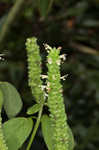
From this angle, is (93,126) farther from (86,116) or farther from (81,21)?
(81,21)

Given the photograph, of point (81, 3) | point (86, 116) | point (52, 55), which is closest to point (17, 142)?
point (52, 55)

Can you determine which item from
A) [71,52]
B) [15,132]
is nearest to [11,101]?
[15,132]

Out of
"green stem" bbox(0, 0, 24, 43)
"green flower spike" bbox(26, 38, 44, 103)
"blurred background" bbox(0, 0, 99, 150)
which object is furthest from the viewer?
"blurred background" bbox(0, 0, 99, 150)

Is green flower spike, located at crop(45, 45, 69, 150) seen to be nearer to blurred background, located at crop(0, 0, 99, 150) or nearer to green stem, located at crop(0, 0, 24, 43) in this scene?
green stem, located at crop(0, 0, 24, 43)

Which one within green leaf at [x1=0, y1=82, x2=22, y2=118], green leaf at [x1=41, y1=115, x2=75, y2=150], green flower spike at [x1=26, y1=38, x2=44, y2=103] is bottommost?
green leaf at [x1=41, y1=115, x2=75, y2=150]

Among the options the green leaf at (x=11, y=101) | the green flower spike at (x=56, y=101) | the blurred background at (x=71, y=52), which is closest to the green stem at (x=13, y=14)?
the blurred background at (x=71, y=52)

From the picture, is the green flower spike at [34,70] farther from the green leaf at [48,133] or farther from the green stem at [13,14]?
the green stem at [13,14]

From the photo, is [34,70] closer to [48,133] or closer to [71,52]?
[48,133]

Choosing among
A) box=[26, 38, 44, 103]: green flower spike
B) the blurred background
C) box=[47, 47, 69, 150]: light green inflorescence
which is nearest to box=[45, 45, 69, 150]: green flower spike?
box=[47, 47, 69, 150]: light green inflorescence
